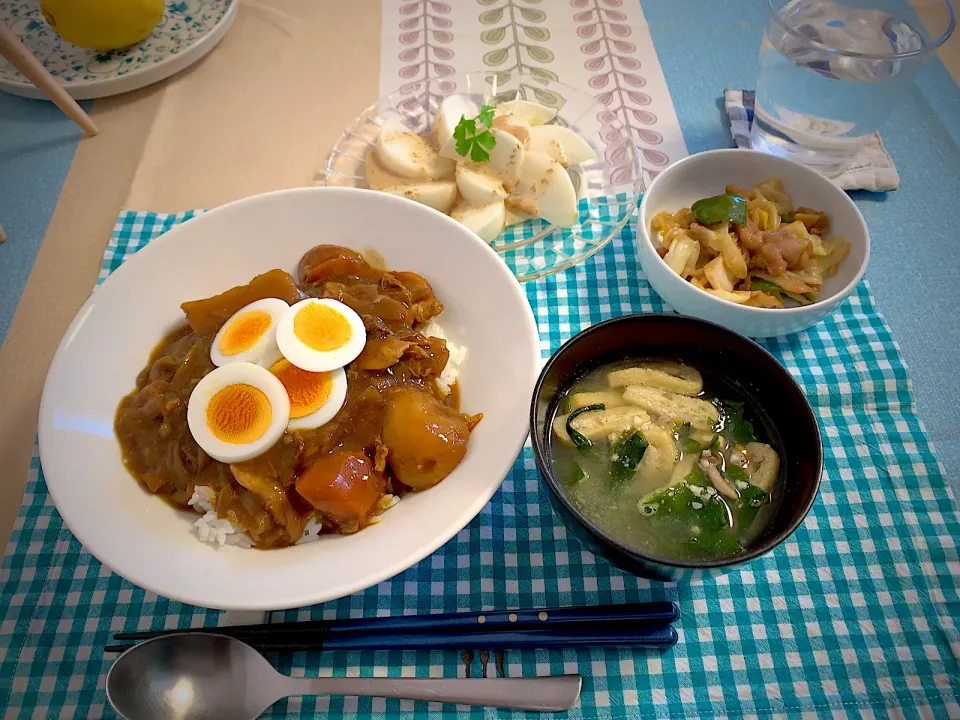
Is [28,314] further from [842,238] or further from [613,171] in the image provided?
[842,238]

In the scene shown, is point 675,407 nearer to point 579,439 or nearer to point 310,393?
point 579,439

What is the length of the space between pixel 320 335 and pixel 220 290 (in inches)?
17.5

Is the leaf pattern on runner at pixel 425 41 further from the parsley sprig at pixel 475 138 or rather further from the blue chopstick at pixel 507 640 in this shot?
the blue chopstick at pixel 507 640

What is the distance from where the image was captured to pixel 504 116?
2150mm

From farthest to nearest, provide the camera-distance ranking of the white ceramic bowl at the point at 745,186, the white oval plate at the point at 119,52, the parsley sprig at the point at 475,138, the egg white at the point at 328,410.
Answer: the white oval plate at the point at 119,52, the parsley sprig at the point at 475,138, the white ceramic bowl at the point at 745,186, the egg white at the point at 328,410

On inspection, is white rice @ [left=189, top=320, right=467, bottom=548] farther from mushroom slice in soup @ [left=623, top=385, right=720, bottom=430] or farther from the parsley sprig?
the parsley sprig

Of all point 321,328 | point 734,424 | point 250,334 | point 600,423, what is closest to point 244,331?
point 250,334

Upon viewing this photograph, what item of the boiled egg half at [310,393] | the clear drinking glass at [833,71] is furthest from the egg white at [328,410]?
the clear drinking glass at [833,71]

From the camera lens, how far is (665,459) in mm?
1398

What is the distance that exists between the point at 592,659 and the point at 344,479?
0.70m

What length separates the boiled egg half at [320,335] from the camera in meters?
1.53

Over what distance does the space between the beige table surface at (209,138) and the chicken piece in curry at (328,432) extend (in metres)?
0.61

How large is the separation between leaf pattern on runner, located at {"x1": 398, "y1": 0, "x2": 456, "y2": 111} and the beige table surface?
5.4 inches

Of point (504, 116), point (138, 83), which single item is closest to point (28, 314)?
point (138, 83)
